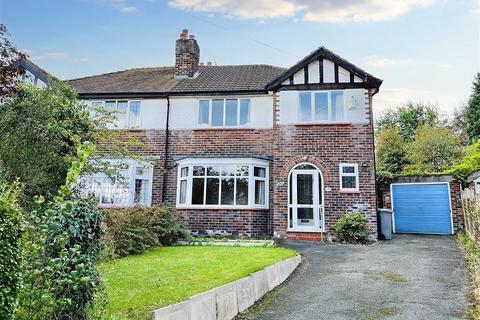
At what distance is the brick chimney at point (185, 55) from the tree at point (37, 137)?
314 inches

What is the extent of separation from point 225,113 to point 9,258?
43.4ft

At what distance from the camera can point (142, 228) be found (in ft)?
36.5

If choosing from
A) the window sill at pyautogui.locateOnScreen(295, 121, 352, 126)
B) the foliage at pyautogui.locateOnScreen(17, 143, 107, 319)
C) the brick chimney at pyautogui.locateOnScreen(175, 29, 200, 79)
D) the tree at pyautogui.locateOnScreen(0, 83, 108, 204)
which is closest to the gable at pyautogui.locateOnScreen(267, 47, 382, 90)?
the window sill at pyautogui.locateOnScreen(295, 121, 352, 126)

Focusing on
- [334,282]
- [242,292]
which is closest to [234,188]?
[334,282]

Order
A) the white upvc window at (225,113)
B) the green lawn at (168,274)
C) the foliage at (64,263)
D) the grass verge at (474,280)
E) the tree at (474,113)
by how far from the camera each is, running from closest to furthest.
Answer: the foliage at (64,263)
the green lawn at (168,274)
the grass verge at (474,280)
the white upvc window at (225,113)
the tree at (474,113)

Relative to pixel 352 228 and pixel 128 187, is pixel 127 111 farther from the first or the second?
pixel 352 228

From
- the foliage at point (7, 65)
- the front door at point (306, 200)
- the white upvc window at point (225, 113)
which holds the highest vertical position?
the white upvc window at point (225, 113)

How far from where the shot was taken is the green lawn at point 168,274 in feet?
16.5

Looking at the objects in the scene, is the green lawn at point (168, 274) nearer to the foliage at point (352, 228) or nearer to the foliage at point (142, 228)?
the foliage at point (142, 228)

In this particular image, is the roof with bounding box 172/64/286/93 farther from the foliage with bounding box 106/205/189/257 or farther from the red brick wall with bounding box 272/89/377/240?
the foliage with bounding box 106/205/189/257

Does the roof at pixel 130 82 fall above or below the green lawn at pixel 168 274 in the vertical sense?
above

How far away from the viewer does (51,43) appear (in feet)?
45.3

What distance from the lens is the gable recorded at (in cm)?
1455

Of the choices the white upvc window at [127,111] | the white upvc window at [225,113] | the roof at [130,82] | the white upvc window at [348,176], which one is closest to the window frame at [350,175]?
the white upvc window at [348,176]
